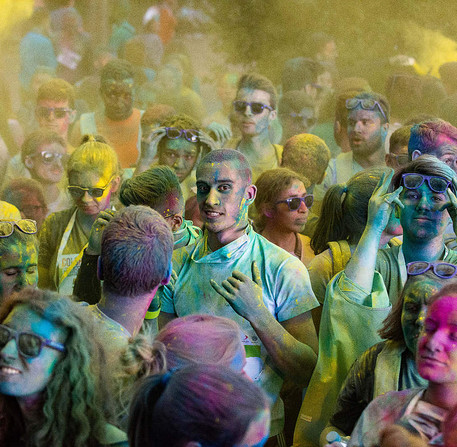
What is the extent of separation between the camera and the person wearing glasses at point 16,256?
134 inches

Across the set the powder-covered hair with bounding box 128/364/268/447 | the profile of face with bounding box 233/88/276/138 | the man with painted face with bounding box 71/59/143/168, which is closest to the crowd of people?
the powder-covered hair with bounding box 128/364/268/447

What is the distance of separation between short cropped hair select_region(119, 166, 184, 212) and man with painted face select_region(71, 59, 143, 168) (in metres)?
4.23

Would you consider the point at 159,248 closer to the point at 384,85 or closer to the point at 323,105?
the point at 323,105

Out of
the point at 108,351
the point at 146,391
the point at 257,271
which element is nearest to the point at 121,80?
the point at 257,271

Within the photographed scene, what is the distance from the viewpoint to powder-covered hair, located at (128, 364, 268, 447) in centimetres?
171

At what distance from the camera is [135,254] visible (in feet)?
8.68

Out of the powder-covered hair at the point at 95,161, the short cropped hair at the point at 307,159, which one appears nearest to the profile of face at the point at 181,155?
the short cropped hair at the point at 307,159

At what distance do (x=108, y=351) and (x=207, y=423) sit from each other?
703 millimetres

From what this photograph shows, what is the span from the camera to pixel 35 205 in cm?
564

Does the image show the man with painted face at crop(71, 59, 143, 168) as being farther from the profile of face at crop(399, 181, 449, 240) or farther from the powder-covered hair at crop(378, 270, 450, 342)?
the powder-covered hair at crop(378, 270, 450, 342)

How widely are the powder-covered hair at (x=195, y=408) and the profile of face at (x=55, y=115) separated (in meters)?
6.43

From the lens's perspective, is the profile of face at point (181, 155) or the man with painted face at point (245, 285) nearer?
the man with painted face at point (245, 285)

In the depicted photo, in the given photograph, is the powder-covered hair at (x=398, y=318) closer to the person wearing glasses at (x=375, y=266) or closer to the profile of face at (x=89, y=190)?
the person wearing glasses at (x=375, y=266)

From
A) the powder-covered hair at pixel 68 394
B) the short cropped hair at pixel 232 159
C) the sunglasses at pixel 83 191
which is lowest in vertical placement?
the powder-covered hair at pixel 68 394
